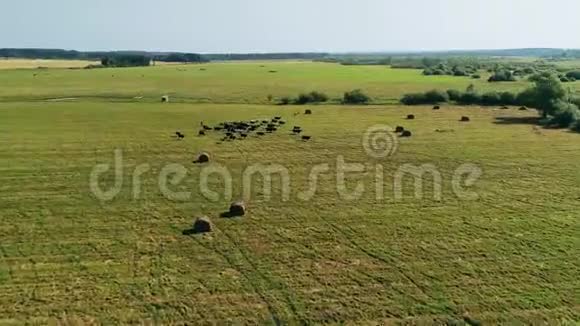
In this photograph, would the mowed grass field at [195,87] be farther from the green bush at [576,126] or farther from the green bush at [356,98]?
the green bush at [576,126]

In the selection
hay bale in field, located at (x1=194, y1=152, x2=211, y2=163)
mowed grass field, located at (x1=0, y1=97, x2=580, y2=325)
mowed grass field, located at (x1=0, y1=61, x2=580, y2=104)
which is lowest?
mowed grass field, located at (x1=0, y1=97, x2=580, y2=325)

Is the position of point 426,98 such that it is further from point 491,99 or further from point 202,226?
point 202,226

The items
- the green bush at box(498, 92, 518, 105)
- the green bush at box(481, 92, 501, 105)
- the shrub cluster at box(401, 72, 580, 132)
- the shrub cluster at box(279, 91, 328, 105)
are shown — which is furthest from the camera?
the shrub cluster at box(279, 91, 328, 105)

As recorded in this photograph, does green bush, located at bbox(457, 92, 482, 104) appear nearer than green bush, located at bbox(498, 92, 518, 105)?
No

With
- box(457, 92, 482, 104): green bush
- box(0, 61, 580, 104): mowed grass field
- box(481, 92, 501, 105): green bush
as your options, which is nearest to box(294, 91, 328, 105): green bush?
box(0, 61, 580, 104): mowed grass field

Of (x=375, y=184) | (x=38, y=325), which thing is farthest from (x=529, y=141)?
(x=38, y=325)

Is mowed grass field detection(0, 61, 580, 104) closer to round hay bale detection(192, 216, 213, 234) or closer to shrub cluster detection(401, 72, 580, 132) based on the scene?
shrub cluster detection(401, 72, 580, 132)

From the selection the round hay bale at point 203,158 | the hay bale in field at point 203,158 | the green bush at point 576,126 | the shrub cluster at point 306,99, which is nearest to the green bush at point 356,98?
the shrub cluster at point 306,99

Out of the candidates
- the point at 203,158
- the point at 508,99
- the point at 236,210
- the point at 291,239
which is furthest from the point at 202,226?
the point at 508,99
